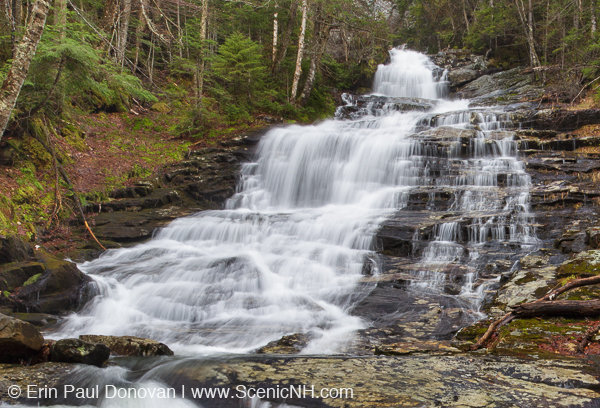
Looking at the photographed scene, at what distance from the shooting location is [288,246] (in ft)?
31.1

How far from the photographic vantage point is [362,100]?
2180 cm

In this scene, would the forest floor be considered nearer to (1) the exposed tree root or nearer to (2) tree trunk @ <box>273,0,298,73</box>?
(2) tree trunk @ <box>273,0,298,73</box>

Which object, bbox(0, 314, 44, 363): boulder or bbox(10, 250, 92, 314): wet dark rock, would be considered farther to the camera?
bbox(10, 250, 92, 314): wet dark rock

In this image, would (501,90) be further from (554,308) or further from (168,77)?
(554,308)

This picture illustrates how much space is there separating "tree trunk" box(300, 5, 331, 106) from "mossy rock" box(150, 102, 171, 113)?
20.8ft

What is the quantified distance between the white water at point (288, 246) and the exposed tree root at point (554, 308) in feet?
6.08

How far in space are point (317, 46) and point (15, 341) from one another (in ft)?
54.8

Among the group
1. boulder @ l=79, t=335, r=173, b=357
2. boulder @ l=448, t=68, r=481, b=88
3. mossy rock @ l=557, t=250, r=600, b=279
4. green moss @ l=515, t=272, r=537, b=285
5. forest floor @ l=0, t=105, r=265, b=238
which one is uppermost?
boulder @ l=448, t=68, r=481, b=88

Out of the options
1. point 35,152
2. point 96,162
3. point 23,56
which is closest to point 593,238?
point 23,56

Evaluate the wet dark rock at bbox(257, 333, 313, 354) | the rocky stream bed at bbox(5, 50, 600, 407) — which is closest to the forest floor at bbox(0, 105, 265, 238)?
the rocky stream bed at bbox(5, 50, 600, 407)

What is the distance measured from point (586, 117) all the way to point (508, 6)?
558 inches

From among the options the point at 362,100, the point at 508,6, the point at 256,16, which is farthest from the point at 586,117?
the point at 256,16

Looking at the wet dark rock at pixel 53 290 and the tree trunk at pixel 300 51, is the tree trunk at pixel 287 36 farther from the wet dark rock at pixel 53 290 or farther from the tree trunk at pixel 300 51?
the wet dark rock at pixel 53 290

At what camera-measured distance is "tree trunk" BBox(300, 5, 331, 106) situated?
17.8 m
